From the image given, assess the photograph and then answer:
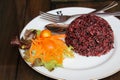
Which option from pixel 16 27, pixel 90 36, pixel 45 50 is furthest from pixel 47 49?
Answer: pixel 16 27

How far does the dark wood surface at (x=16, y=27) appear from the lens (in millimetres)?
1143

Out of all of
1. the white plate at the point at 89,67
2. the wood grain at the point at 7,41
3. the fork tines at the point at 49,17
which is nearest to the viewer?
the white plate at the point at 89,67

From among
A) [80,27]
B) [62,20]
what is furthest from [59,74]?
[62,20]

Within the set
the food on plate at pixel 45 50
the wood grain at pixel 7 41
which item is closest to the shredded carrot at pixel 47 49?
the food on plate at pixel 45 50

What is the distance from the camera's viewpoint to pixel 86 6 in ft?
4.65

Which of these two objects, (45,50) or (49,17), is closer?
(45,50)

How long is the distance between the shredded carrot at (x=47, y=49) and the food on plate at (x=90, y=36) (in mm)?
54

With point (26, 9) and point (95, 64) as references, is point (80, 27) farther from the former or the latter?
point (26, 9)

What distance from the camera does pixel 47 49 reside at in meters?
1.11

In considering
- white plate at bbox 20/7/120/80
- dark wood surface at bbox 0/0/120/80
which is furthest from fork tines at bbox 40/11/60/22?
white plate at bbox 20/7/120/80

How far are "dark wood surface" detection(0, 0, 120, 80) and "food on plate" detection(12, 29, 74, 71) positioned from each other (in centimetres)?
6

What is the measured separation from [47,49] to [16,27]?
0.29 m

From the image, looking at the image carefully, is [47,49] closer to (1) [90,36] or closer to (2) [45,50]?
(2) [45,50]

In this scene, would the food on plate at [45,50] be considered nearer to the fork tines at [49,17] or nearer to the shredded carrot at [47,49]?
the shredded carrot at [47,49]
